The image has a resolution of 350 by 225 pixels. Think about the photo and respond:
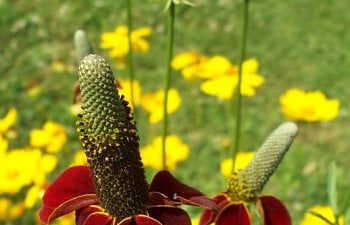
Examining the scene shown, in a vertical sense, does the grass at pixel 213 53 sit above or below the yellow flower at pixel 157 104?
below

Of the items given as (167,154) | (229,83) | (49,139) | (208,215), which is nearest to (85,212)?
(208,215)

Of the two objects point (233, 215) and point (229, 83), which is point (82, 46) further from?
point (229, 83)

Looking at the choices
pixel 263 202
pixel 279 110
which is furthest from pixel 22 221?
pixel 263 202

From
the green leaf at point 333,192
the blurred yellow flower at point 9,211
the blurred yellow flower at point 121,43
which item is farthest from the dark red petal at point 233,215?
the blurred yellow flower at point 9,211

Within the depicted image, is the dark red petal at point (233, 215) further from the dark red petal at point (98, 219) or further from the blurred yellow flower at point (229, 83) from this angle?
the blurred yellow flower at point (229, 83)

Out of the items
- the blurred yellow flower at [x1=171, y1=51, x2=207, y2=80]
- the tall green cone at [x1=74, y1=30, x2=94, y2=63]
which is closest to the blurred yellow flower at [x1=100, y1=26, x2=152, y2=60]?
the blurred yellow flower at [x1=171, y1=51, x2=207, y2=80]

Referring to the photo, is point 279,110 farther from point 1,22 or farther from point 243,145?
point 1,22

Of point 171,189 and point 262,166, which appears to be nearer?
point 171,189

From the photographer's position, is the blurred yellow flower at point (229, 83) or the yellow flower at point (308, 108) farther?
the yellow flower at point (308, 108)
